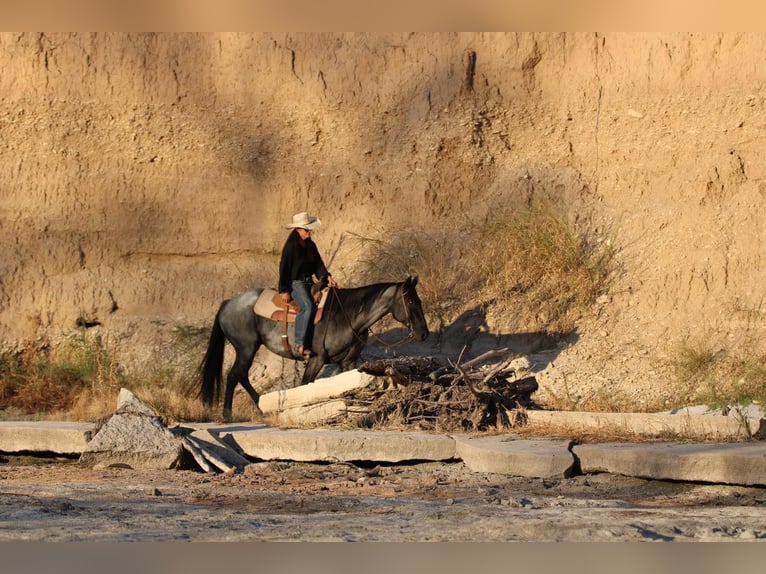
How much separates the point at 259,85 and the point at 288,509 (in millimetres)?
12855

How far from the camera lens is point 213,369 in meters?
16.3

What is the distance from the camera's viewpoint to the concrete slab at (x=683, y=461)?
1065cm

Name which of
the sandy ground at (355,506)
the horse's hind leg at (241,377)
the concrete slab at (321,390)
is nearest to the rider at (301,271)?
the horse's hind leg at (241,377)

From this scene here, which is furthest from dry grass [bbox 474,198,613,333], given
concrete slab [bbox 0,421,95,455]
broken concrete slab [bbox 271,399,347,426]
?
concrete slab [bbox 0,421,95,455]

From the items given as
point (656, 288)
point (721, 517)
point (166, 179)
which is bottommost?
point (721, 517)

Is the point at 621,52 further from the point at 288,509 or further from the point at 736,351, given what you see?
the point at 288,509

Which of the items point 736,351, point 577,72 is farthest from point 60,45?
point 736,351

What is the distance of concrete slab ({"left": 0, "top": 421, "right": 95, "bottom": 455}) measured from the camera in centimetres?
1276

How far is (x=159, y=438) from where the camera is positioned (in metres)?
12.1

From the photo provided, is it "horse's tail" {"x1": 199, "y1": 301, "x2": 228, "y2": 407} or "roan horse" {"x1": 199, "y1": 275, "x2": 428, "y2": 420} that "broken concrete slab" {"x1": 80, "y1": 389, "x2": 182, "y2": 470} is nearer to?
"roan horse" {"x1": 199, "y1": 275, "x2": 428, "y2": 420}

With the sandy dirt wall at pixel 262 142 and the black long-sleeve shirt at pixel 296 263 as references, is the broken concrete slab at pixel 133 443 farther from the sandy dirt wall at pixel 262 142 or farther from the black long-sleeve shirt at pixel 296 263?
the sandy dirt wall at pixel 262 142

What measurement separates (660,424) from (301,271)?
502cm

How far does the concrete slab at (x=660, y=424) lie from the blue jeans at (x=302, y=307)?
3397 millimetres

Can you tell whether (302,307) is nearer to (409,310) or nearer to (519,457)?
(409,310)
